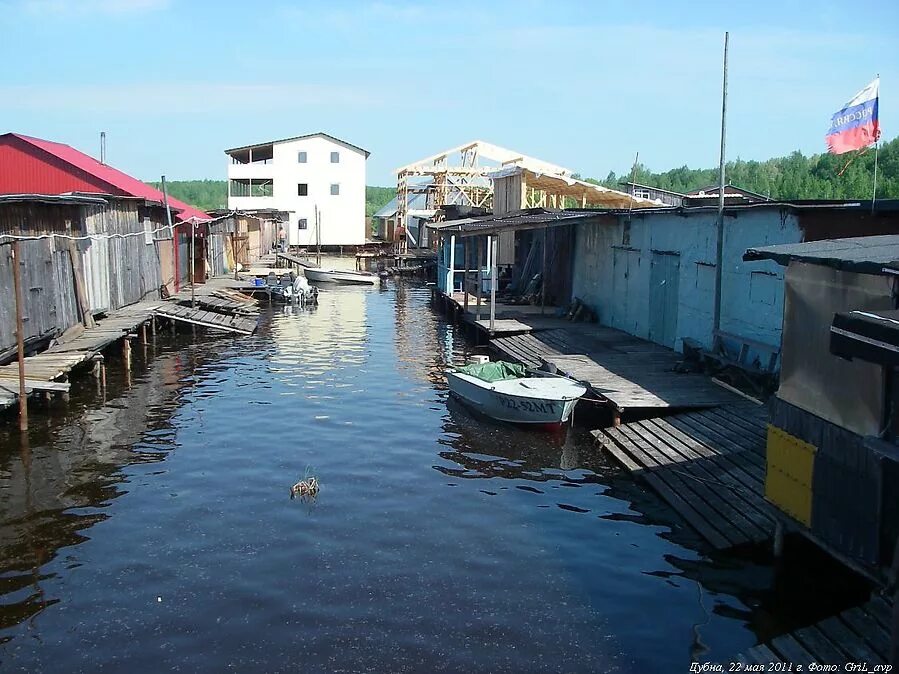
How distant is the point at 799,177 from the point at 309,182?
3825 centimetres

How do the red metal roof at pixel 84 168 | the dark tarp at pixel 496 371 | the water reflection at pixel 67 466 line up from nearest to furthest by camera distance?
the water reflection at pixel 67 466
the dark tarp at pixel 496 371
the red metal roof at pixel 84 168

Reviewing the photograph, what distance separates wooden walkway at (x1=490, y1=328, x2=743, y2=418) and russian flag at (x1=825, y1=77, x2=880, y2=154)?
4.91 meters

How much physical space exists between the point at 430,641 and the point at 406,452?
23.6 ft

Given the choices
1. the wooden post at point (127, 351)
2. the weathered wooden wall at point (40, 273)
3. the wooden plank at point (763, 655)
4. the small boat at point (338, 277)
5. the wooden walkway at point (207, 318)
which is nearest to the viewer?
the wooden plank at point (763, 655)

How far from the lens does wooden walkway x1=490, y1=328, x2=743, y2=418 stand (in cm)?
1631

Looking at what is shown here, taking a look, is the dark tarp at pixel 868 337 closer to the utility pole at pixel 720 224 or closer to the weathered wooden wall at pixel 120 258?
the utility pole at pixel 720 224

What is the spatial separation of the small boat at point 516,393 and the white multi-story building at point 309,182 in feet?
176

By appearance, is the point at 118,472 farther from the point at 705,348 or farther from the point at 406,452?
the point at 705,348

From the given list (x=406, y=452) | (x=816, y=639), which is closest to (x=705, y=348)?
(x=406, y=452)

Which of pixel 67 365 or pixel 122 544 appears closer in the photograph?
pixel 122 544

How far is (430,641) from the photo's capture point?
897cm

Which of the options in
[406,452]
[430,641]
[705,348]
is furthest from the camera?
[705,348]

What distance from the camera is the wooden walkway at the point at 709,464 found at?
444 inches

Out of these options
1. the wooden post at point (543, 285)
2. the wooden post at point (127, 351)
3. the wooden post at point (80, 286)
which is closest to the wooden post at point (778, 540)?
the wooden post at point (80, 286)
